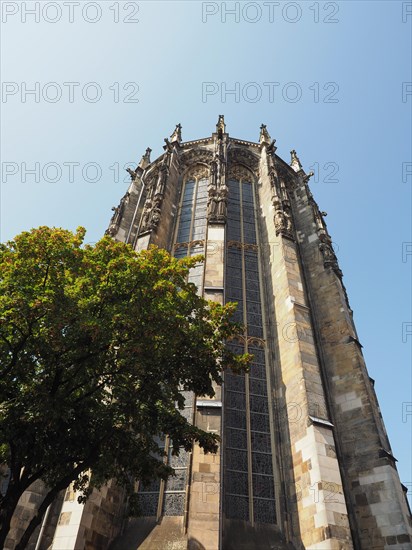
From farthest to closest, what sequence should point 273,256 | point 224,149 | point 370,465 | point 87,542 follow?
point 224,149, point 273,256, point 370,465, point 87,542

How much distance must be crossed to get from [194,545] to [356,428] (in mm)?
6437

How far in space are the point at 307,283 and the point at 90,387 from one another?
1229 cm

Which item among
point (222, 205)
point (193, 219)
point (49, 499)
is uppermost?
point (193, 219)

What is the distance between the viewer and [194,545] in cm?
866

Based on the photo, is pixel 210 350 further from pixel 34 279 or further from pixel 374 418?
pixel 374 418

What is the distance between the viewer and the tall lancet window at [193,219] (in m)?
18.9

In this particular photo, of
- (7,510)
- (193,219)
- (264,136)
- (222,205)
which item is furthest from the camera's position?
(264,136)

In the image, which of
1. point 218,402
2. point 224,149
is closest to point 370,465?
point 218,402

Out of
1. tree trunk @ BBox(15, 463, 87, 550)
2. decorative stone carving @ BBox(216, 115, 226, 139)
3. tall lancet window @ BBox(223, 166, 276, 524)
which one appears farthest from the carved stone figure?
tree trunk @ BBox(15, 463, 87, 550)

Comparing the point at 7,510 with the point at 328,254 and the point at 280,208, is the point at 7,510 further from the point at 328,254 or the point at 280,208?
the point at 280,208

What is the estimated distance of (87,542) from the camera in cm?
930

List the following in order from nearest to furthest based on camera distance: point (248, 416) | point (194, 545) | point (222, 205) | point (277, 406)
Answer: point (194, 545) → point (248, 416) → point (277, 406) → point (222, 205)

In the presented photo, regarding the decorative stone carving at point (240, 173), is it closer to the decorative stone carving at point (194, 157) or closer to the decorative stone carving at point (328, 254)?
the decorative stone carving at point (194, 157)

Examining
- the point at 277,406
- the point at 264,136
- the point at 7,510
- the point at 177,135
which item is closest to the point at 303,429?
the point at 277,406
